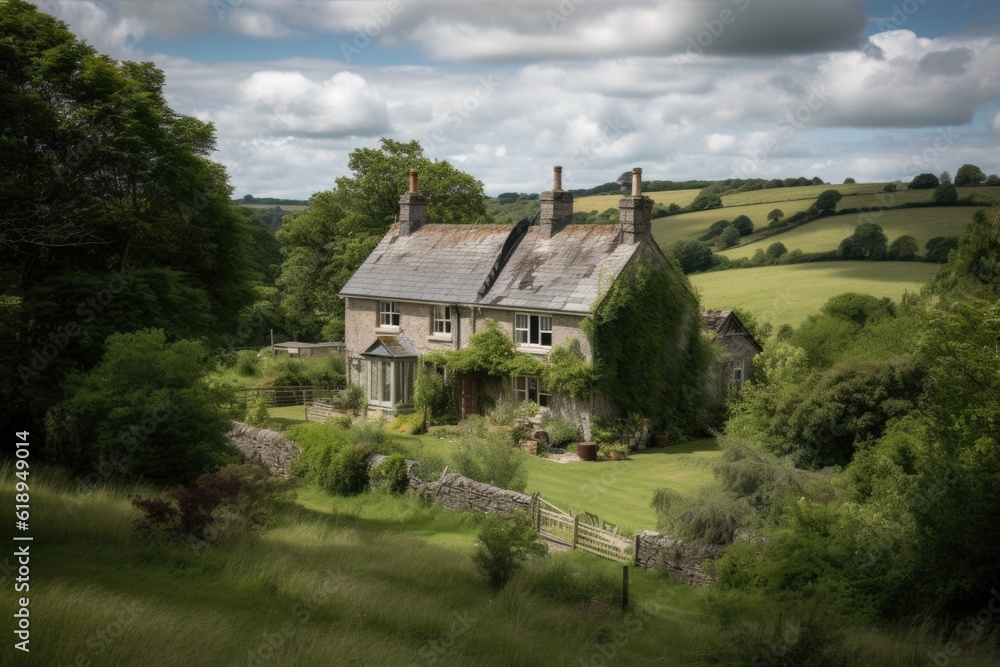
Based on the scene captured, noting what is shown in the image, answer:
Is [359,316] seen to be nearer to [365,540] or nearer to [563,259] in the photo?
[563,259]

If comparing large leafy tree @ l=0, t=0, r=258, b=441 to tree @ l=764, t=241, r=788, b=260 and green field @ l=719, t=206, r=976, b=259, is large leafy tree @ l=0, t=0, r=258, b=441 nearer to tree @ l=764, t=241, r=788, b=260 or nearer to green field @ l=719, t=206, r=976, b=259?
tree @ l=764, t=241, r=788, b=260

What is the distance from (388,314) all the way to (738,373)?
53.1 ft

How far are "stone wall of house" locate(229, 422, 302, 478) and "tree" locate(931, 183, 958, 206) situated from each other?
54.0 meters

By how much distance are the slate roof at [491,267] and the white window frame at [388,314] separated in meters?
0.54

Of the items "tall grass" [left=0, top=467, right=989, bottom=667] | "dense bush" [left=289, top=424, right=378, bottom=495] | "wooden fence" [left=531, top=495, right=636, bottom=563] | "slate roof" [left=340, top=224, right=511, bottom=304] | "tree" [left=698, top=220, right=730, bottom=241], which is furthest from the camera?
"tree" [left=698, top=220, right=730, bottom=241]

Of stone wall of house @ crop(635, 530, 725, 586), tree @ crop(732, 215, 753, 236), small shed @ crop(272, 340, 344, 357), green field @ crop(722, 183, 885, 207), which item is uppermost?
green field @ crop(722, 183, 885, 207)

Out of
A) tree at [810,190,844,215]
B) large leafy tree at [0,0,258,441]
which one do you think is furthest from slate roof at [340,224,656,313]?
tree at [810,190,844,215]

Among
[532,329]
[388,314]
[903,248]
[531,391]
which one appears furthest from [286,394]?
[903,248]

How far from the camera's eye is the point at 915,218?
61.0 meters

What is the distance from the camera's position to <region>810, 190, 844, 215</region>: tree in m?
69.4

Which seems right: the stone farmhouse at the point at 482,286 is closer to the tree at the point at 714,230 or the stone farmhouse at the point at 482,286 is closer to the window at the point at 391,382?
the window at the point at 391,382

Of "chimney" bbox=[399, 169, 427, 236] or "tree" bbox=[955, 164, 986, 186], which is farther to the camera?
"tree" bbox=[955, 164, 986, 186]

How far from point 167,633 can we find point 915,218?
62376mm

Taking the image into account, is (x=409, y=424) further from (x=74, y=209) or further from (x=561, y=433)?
(x=74, y=209)
